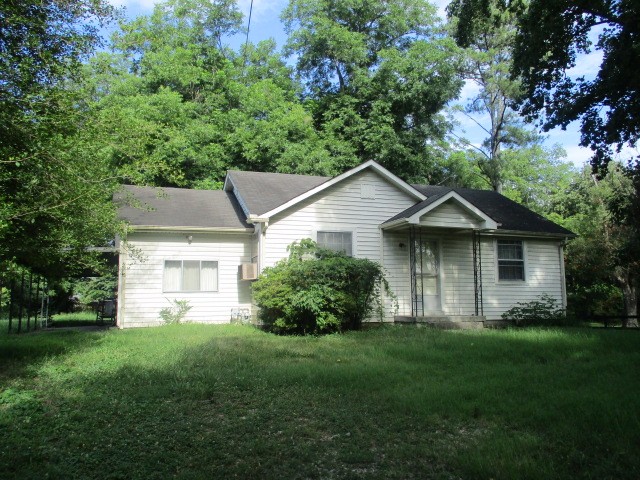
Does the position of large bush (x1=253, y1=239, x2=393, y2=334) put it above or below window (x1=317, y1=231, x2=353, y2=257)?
below

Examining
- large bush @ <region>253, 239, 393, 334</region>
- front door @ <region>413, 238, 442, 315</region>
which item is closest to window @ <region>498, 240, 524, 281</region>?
front door @ <region>413, 238, 442, 315</region>

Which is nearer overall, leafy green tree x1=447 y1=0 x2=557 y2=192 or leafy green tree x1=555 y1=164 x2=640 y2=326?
leafy green tree x1=555 y1=164 x2=640 y2=326

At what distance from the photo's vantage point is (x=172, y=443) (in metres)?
4.56

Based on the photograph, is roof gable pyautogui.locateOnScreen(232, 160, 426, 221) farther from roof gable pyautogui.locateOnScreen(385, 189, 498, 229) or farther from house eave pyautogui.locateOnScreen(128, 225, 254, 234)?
roof gable pyautogui.locateOnScreen(385, 189, 498, 229)

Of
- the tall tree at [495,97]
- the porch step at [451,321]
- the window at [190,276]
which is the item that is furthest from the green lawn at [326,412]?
the tall tree at [495,97]

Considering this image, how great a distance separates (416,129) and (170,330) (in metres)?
20.4

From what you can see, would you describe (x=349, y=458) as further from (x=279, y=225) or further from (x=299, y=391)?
(x=279, y=225)

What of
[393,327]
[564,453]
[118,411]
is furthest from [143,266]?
[564,453]

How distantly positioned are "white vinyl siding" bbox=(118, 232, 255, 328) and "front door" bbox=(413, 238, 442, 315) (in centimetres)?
524

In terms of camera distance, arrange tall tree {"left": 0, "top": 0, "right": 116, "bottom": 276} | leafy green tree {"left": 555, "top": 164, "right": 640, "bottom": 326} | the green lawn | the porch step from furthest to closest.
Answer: leafy green tree {"left": 555, "top": 164, "right": 640, "bottom": 326}
the porch step
tall tree {"left": 0, "top": 0, "right": 116, "bottom": 276}
the green lawn

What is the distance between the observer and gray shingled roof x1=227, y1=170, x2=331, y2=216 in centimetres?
1492

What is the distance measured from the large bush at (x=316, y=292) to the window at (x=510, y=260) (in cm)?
569

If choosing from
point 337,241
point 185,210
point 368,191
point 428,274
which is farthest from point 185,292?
point 428,274

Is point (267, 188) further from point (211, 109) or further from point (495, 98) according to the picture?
point (495, 98)
